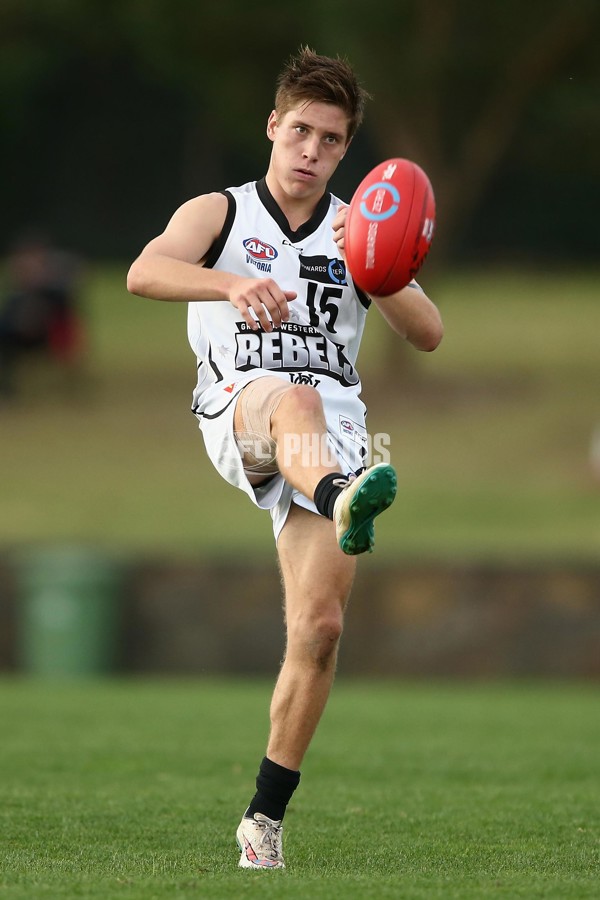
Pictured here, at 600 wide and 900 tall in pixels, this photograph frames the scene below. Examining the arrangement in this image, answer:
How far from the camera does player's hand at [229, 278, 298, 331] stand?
4.36 meters

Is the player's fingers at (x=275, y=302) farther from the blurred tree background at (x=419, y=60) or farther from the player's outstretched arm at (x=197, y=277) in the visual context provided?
the blurred tree background at (x=419, y=60)

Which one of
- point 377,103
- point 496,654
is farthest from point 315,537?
point 377,103

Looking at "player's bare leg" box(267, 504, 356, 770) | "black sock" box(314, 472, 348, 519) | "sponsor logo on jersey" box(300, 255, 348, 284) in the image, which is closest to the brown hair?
"sponsor logo on jersey" box(300, 255, 348, 284)

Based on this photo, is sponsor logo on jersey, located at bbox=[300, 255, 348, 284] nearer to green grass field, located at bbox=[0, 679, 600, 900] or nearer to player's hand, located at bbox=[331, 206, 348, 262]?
player's hand, located at bbox=[331, 206, 348, 262]

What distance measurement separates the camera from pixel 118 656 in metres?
12.4

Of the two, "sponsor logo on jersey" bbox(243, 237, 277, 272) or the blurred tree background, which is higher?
the blurred tree background

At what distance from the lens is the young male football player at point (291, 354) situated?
14.6 feet

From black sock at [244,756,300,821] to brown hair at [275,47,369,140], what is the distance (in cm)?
204

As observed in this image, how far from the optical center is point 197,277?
14.7 ft

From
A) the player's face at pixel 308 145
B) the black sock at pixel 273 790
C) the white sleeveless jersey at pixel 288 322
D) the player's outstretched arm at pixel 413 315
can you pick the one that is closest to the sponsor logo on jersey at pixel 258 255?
the white sleeveless jersey at pixel 288 322

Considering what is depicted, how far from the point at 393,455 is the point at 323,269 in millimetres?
14602

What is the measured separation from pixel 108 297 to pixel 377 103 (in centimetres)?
1372

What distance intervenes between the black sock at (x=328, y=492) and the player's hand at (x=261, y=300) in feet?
1.57

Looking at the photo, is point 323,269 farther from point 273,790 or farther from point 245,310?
point 273,790
